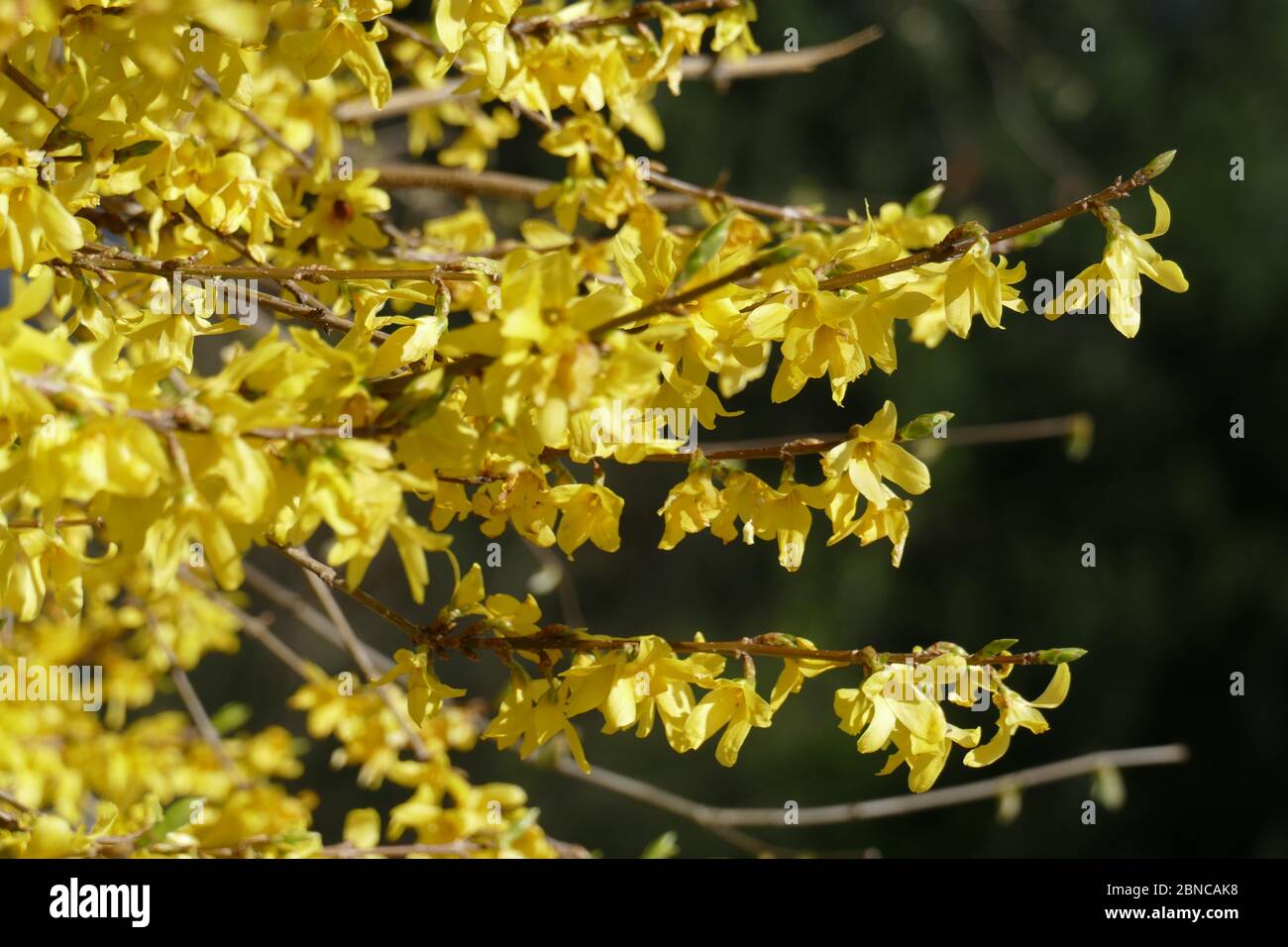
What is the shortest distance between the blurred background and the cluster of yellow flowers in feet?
7.35

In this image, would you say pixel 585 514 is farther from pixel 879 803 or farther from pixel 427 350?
pixel 879 803

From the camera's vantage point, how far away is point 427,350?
0.84 meters

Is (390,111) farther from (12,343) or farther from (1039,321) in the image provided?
(1039,321)

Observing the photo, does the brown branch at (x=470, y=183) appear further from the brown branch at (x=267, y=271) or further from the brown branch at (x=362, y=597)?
the brown branch at (x=362, y=597)

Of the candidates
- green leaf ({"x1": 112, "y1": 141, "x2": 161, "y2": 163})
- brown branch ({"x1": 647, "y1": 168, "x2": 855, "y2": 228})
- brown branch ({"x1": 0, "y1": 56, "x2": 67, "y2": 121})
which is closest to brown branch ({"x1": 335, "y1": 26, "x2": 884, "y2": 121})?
brown branch ({"x1": 647, "y1": 168, "x2": 855, "y2": 228})

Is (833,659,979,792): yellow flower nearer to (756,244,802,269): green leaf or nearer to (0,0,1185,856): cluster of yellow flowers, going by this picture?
(0,0,1185,856): cluster of yellow flowers

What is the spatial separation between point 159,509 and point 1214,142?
379cm

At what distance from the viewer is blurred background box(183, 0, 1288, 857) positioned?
11.6ft

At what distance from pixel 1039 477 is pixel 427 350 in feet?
11.0

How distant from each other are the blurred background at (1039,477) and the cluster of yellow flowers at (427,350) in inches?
88.2

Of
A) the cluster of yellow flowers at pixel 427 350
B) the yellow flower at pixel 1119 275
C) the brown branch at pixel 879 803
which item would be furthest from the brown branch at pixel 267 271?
the brown branch at pixel 879 803
